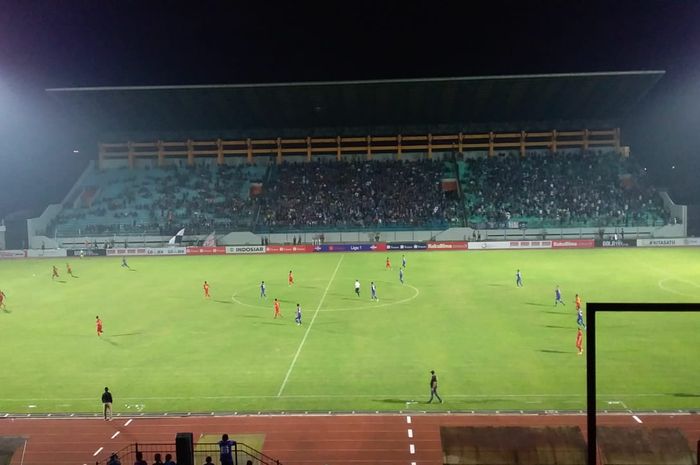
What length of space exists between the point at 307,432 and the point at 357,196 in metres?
56.0

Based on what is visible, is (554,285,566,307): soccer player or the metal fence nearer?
the metal fence

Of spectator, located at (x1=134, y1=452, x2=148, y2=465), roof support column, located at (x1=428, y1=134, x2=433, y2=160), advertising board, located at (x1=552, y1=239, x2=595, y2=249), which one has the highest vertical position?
roof support column, located at (x1=428, y1=134, x2=433, y2=160)

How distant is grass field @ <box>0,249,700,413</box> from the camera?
18.3 m

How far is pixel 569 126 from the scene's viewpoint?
246 ft

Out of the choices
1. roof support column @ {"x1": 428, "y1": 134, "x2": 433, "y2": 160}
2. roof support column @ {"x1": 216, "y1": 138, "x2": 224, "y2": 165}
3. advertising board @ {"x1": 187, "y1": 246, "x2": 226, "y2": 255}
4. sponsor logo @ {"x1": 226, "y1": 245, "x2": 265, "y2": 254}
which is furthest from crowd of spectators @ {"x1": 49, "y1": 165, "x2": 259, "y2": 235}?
roof support column @ {"x1": 428, "y1": 134, "x2": 433, "y2": 160}

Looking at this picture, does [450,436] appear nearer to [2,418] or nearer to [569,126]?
[2,418]

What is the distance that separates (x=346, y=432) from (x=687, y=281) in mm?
30062

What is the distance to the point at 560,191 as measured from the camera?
68438 mm

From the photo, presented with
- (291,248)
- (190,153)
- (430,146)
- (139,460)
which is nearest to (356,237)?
(291,248)

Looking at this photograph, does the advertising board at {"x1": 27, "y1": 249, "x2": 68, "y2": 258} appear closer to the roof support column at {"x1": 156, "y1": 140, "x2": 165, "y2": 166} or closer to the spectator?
the roof support column at {"x1": 156, "y1": 140, "x2": 165, "y2": 166}

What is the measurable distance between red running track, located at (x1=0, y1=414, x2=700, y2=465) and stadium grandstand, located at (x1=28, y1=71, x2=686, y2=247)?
47514 mm

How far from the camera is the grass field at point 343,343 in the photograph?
60.0 ft

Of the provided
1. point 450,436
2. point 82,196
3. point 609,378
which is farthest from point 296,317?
point 82,196

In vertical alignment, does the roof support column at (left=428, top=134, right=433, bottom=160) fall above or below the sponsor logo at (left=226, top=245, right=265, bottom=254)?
above
